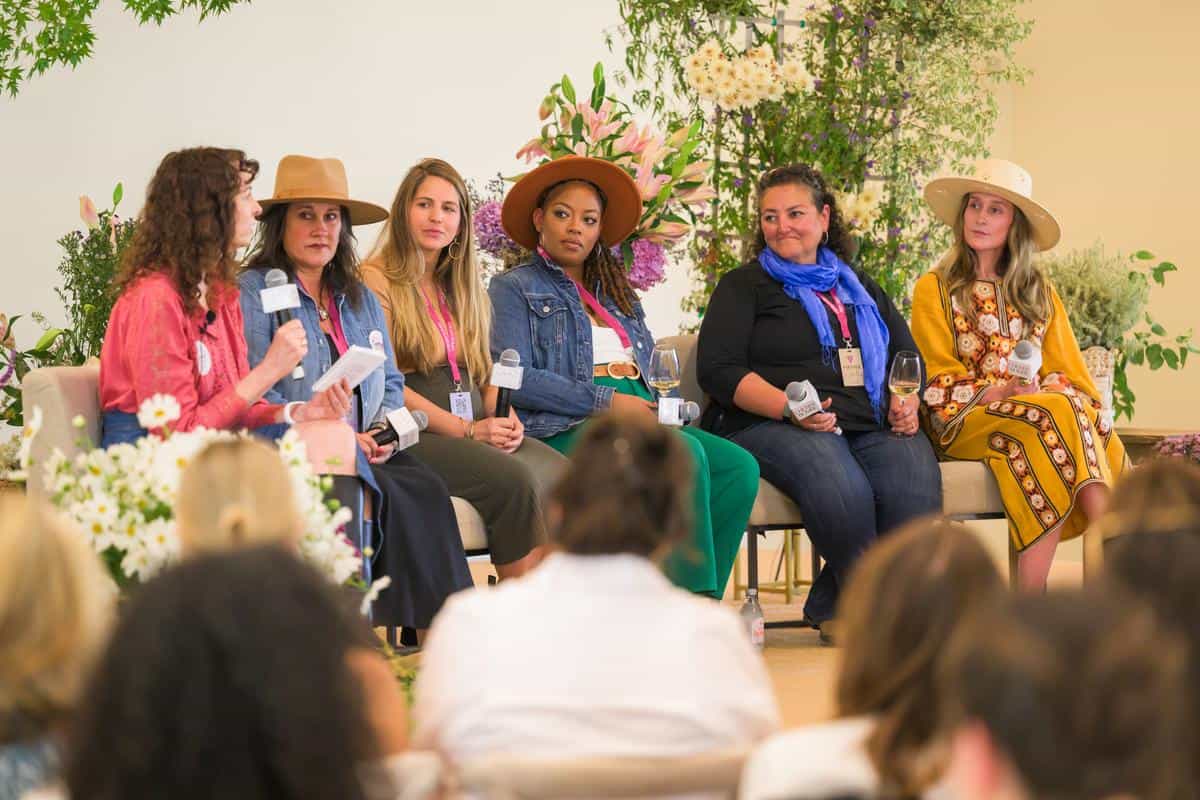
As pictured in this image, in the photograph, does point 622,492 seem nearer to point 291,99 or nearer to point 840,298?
point 840,298

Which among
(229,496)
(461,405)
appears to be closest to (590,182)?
(461,405)

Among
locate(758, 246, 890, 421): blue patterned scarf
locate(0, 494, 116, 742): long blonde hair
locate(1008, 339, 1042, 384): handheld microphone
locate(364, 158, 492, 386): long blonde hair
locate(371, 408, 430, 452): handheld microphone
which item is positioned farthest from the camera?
locate(758, 246, 890, 421): blue patterned scarf

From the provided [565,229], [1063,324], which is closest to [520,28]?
[565,229]

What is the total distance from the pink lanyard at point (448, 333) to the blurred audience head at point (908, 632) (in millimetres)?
2980

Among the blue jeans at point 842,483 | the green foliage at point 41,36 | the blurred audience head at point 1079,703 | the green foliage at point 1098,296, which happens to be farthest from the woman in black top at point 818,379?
the blurred audience head at point 1079,703

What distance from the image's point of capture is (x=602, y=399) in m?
4.57

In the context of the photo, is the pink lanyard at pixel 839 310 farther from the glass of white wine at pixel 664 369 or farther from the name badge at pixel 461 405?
the name badge at pixel 461 405

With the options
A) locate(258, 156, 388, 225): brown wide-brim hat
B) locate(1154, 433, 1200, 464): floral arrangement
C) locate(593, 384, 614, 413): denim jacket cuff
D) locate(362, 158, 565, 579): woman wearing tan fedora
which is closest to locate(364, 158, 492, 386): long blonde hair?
locate(362, 158, 565, 579): woman wearing tan fedora

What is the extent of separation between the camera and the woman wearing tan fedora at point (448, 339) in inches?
164

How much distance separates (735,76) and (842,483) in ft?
5.20

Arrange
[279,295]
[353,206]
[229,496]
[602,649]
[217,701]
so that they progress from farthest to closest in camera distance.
Answer: [353,206]
[279,295]
[229,496]
[602,649]
[217,701]

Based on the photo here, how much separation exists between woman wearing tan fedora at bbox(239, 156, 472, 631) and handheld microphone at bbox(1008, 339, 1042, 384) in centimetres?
186

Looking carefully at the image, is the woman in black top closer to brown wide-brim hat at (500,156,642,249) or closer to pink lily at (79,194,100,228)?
brown wide-brim hat at (500,156,642,249)

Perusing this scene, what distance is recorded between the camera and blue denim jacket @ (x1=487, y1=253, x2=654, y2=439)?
4.54m
